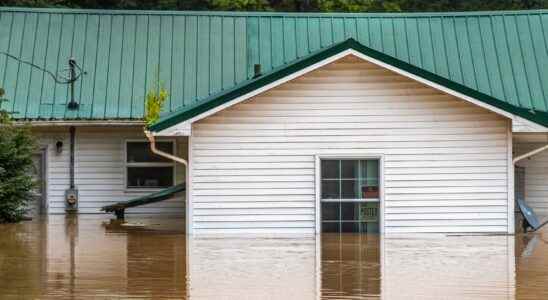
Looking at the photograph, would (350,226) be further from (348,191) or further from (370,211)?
(348,191)

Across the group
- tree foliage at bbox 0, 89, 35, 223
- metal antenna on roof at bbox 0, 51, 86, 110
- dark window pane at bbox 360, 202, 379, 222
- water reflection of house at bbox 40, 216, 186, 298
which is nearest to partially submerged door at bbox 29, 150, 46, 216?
metal antenna on roof at bbox 0, 51, 86, 110

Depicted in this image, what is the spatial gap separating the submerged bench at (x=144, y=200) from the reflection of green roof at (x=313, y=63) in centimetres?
352

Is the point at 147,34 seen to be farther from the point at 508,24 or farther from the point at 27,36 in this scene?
the point at 508,24

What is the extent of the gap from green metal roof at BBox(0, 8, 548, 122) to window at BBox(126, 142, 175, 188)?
42.3 inches

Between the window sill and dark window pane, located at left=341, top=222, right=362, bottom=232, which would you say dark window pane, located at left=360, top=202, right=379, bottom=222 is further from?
the window sill

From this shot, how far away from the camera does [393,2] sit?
43.3 m

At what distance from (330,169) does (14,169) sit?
690 centimetres

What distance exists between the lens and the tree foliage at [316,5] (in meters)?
41.3

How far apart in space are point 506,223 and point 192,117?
6.27 metres

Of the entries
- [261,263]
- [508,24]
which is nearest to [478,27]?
[508,24]

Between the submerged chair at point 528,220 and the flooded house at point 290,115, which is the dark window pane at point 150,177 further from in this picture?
the submerged chair at point 528,220

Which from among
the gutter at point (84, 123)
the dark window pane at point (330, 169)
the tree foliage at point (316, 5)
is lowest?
the dark window pane at point (330, 169)

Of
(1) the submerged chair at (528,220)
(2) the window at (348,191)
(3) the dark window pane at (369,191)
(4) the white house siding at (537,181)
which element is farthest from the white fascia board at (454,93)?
(4) the white house siding at (537,181)

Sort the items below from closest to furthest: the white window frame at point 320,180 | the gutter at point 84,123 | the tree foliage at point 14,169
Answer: the white window frame at point 320,180, the tree foliage at point 14,169, the gutter at point 84,123
